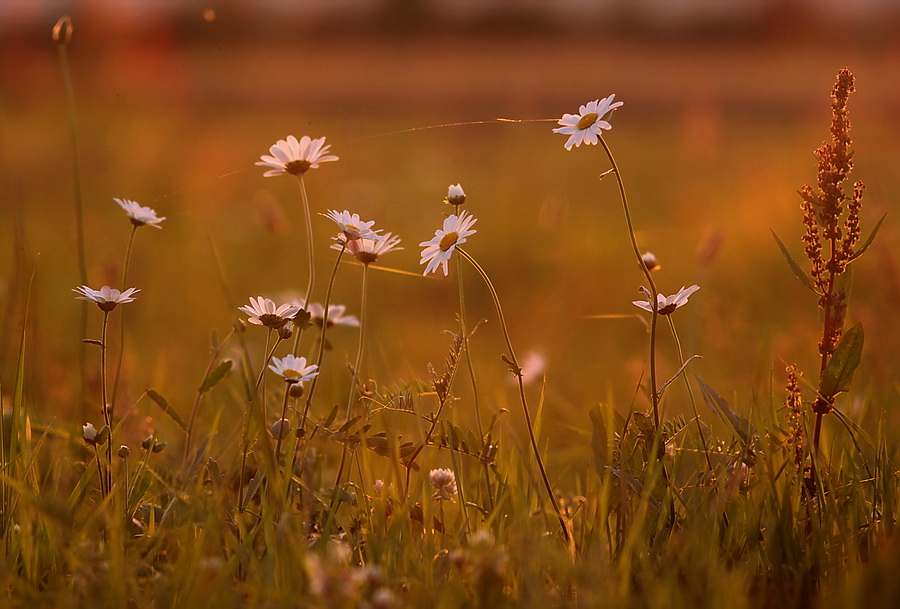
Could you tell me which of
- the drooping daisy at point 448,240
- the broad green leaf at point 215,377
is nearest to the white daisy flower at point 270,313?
the broad green leaf at point 215,377

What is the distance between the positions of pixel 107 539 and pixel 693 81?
14.9 metres

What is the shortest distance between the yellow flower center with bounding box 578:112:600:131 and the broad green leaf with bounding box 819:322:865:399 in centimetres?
52

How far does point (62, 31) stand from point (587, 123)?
1118mm

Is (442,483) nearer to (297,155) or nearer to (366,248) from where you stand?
(366,248)

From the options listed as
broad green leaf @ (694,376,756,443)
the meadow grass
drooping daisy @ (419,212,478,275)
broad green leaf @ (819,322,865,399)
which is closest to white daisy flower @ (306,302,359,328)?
the meadow grass

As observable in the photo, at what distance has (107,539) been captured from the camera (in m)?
1.38

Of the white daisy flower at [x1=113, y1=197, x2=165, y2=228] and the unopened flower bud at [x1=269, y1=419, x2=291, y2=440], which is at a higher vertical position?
the white daisy flower at [x1=113, y1=197, x2=165, y2=228]

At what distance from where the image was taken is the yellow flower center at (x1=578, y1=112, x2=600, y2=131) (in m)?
1.40

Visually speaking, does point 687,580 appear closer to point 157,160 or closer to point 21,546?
point 21,546

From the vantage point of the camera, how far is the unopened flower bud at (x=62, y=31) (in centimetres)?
177

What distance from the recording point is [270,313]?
4.79 feet

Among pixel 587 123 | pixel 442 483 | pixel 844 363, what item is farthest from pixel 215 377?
pixel 844 363

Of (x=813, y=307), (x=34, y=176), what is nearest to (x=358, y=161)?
(x=34, y=176)

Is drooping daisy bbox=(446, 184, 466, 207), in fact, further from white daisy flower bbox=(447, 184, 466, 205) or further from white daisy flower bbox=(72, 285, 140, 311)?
white daisy flower bbox=(72, 285, 140, 311)
